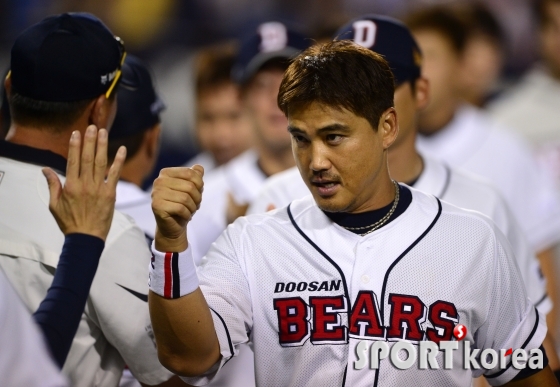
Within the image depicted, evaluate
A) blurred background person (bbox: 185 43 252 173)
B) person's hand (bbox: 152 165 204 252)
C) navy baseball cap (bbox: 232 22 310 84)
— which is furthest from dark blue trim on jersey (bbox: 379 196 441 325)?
blurred background person (bbox: 185 43 252 173)

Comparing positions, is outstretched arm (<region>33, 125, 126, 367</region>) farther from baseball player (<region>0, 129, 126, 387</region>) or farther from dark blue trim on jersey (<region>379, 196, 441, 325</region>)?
dark blue trim on jersey (<region>379, 196, 441, 325</region>)

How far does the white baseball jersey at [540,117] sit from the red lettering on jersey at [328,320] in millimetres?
3541

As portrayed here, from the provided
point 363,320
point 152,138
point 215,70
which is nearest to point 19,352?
point 363,320

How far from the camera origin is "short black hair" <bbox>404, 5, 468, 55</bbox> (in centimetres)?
523

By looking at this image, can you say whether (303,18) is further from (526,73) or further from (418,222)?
(418,222)

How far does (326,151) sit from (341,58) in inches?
10.4

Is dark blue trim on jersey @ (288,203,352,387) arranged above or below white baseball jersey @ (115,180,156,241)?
below

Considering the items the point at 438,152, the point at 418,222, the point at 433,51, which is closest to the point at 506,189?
the point at 438,152

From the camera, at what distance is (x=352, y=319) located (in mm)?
2332

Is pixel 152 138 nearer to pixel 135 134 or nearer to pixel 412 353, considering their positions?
pixel 135 134

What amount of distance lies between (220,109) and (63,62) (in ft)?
9.44

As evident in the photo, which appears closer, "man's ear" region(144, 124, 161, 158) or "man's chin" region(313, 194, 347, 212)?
"man's chin" region(313, 194, 347, 212)

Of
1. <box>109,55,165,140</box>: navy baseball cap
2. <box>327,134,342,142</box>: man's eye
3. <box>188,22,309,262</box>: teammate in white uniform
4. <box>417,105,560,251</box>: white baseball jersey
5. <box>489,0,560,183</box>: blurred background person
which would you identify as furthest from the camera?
<box>489,0,560,183</box>: blurred background person

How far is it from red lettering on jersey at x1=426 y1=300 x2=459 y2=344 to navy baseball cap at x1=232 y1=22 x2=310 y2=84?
2259 millimetres
